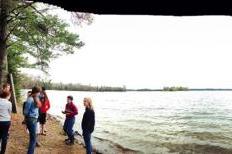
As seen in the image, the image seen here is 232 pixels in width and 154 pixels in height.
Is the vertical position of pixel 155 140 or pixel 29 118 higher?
pixel 29 118

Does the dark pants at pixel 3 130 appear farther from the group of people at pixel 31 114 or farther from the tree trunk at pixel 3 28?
the tree trunk at pixel 3 28

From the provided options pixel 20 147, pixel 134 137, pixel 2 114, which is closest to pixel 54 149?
pixel 20 147

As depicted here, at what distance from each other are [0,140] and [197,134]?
67.2ft

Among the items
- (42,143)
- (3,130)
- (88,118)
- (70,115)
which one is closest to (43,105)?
(70,115)

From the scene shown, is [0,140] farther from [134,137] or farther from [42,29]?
[134,137]

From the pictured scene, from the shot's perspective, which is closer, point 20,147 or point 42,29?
point 20,147

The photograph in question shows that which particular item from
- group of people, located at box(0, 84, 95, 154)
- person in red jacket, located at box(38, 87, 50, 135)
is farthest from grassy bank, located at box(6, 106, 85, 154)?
group of people, located at box(0, 84, 95, 154)

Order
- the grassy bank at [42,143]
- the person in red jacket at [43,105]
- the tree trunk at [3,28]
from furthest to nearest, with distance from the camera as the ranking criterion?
the tree trunk at [3,28], the person in red jacket at [43,105], the grassy bank at [42,143]

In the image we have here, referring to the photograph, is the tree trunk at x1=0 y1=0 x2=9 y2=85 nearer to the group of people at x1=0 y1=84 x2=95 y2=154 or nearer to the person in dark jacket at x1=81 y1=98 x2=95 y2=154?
the group of people at x1=0 y1=84 x2=95 y2=154

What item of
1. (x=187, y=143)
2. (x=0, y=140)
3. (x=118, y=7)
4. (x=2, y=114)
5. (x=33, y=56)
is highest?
(x=33, y=56)

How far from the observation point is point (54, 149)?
1335 cm

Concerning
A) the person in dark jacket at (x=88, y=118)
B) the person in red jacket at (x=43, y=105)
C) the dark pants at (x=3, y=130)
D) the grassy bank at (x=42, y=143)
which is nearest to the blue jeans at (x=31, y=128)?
the dark pants at (x=3, y=130)

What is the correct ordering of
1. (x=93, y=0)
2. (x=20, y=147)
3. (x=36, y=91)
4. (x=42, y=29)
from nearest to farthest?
(x=93, y=0) → (x=36, y=91) → (x=20, y=147) → (x=42, y=29)

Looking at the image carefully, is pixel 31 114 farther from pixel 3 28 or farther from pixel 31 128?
pixel 3 28
